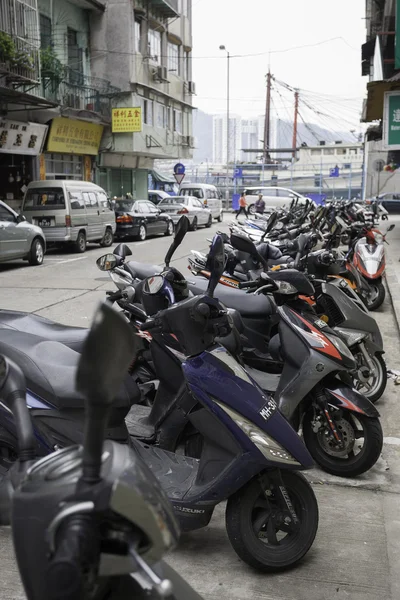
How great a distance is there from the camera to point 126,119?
27.0 meters

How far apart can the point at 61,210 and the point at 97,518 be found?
1758 cm

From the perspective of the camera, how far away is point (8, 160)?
2206 centimetres

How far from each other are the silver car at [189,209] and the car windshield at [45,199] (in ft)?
30.8

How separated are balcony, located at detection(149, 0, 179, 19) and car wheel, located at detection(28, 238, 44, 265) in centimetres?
1972

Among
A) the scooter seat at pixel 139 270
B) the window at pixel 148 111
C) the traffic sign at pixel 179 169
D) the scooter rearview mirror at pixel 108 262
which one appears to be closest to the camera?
the scooter rearview mirror at pixel 108 262

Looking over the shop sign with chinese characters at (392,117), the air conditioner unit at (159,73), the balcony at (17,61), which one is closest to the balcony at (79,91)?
the balcony at (17,61)

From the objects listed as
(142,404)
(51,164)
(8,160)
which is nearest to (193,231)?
(51,164)

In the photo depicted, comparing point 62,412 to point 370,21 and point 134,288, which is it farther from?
point 370,21

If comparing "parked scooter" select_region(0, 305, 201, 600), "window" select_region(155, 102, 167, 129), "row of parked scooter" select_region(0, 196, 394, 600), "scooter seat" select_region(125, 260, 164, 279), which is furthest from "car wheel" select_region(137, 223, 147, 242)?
"parked scooter" select_region(0, 305, 201, 600)

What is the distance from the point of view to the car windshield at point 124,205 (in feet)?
76.6

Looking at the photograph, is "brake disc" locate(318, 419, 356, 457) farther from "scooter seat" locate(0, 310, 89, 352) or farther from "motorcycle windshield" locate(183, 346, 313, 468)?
"scooter seat" locate(0, 310, 89, 352)

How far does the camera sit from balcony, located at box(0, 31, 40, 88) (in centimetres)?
1736

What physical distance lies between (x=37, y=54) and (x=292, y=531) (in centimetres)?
1900

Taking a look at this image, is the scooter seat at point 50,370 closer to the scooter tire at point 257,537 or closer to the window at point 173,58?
the scooter tire at point 257,537
